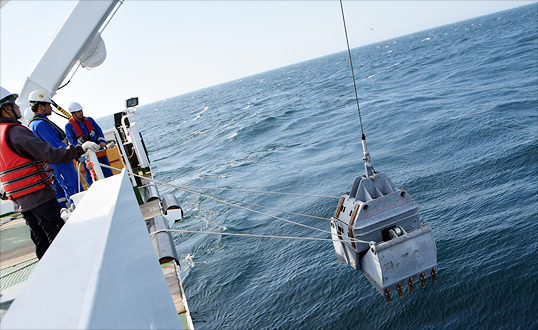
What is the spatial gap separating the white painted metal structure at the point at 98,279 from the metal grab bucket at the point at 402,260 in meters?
1.95

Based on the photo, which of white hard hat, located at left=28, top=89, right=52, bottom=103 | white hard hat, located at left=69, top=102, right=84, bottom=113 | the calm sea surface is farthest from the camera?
white hard hat, located at left=69, top=102, right=84, bottom=113

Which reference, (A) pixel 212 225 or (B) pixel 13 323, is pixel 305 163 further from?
(B) pixel 13 323

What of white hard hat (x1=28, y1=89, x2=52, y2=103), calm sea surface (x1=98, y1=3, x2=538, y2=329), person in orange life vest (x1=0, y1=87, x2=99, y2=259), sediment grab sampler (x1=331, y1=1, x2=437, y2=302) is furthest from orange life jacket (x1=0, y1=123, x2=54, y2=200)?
calm sea surface (x1=98, y1=3, x2=538, y2=329)

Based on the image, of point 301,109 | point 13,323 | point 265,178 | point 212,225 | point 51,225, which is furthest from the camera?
Result: point 301,109

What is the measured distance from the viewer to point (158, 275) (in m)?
2.18

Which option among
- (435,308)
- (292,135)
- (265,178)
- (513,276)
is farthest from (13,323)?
(292,135)

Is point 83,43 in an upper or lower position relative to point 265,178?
upper

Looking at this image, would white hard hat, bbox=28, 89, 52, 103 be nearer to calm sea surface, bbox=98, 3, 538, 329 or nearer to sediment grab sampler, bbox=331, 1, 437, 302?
sediment grab sampler, bbox=331, 1, 437, 302

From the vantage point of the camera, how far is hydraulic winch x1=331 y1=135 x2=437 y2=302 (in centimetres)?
339

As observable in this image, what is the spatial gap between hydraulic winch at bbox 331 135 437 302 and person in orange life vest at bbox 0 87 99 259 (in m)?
2.45

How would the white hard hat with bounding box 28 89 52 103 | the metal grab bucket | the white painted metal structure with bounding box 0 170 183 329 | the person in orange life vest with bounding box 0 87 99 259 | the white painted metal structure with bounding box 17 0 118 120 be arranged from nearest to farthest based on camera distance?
the white painted metal structure with bounding box 0 170 183 329 < the person in orange life vest with bounding box 0 87 99 259 < the metal grab bucket < the white hard hat with bounding box 28 89 52 103 < the white painted metal structure with bounding box 17 0 118 120

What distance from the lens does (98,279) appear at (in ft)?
3.75

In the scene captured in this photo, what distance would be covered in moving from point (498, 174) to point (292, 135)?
42.5 feet

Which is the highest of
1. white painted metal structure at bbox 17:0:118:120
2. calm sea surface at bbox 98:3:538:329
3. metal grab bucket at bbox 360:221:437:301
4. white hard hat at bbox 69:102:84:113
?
white painted metal structure at bbox 17:0:118:120
